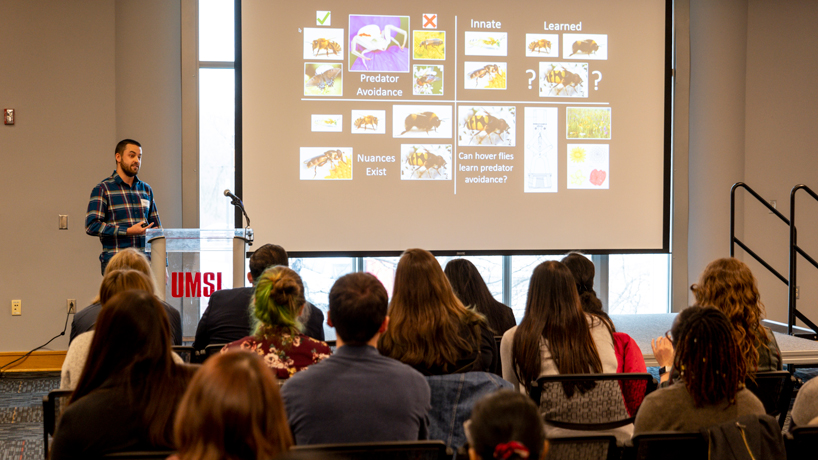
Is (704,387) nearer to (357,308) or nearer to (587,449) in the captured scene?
(587,449)

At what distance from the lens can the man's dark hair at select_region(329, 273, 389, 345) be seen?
5.40ft

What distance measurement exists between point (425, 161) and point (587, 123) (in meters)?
1.41

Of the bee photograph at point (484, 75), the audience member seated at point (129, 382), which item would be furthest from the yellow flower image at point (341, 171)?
the audience member seated at point (129, 382)

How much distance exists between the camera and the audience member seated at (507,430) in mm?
1091

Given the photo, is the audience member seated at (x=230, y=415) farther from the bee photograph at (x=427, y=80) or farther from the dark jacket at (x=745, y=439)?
the bee photograph at (x=427, y=80)

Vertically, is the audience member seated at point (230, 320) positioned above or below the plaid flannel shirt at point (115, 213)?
below

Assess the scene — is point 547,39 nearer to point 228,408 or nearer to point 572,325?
point 572,325

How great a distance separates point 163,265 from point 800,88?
5.76 metres

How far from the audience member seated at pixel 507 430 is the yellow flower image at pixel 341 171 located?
156 inches

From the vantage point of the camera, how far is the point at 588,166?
5250 millimetres

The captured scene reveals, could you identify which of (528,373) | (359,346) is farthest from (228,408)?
(528,373)

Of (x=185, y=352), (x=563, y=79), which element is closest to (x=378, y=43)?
(x=563, y=79)

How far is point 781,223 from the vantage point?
588cm

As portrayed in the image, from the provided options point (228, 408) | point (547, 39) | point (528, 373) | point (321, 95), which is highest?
point (547, 39)
